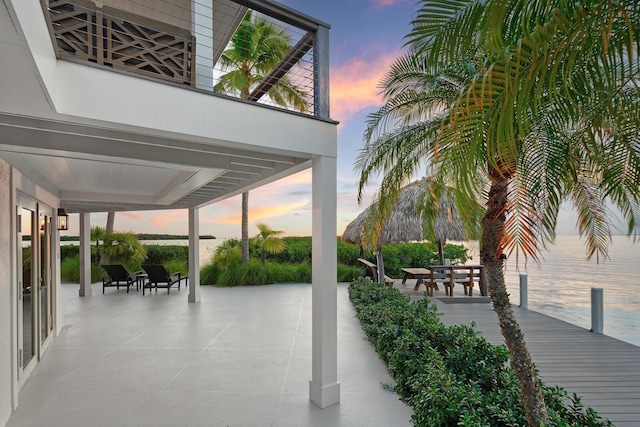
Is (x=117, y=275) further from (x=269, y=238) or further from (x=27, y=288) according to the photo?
(x=27, y=288)

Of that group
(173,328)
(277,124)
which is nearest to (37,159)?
(277,124)

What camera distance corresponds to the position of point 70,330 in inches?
296

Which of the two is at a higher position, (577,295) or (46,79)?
(46,79)

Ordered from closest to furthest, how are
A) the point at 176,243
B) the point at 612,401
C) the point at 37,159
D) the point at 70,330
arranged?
1. the point at 612,401
2. the point at 37,159
3. the point at 70,330
4. the point at 176,243

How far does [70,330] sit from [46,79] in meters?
7.06

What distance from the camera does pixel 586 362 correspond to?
540cm

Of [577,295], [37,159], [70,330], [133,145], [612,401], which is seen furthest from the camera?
[577,295]

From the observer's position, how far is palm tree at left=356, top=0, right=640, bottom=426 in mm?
2053

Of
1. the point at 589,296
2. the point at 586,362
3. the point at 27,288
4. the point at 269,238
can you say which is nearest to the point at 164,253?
the point at 269,238

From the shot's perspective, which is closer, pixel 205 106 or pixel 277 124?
pixel 205 106

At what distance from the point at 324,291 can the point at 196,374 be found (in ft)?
7.96

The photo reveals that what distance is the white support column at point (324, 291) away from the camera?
4.14m

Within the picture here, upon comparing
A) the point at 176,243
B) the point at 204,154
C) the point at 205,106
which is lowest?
the point at 176,243

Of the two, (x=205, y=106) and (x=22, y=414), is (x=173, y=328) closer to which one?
(x=22, y=414)
